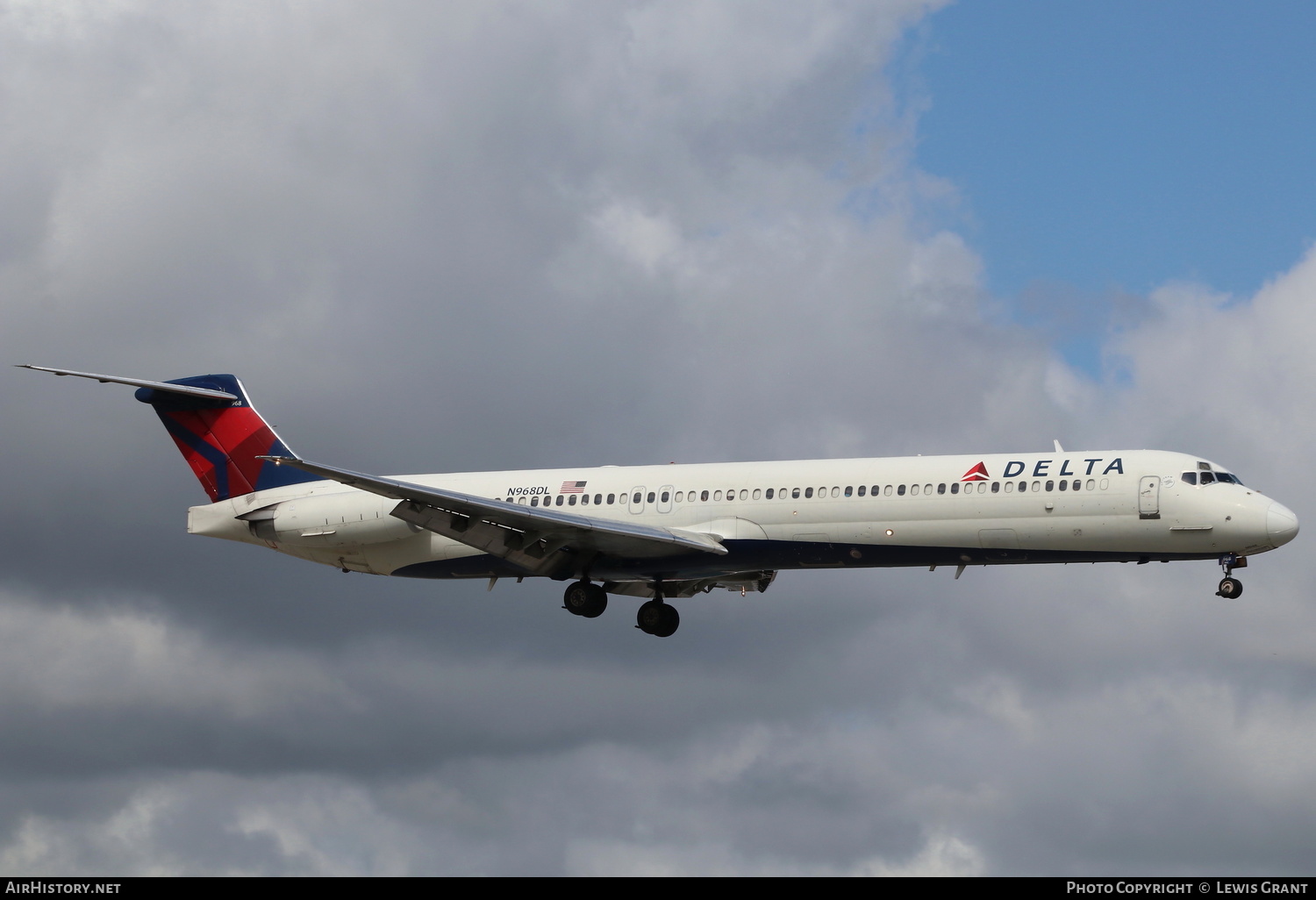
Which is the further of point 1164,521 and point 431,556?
point 431,556

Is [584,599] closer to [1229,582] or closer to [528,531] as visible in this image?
[528,531]

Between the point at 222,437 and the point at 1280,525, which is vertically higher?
the point at 222,437

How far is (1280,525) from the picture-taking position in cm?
3928

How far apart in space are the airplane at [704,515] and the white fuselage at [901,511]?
4 centimetres

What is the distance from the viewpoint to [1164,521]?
39375mm

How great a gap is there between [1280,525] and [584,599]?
688 inches

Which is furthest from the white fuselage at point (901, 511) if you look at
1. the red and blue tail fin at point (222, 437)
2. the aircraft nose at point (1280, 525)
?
the red and blue tail fin at point (222, 437)

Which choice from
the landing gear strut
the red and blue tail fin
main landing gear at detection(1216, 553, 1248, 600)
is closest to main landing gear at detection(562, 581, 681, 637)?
the landing gear strut

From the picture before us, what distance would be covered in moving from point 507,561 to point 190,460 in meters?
10.5

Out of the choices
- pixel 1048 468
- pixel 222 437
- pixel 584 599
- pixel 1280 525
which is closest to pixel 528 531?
pixel 584 599

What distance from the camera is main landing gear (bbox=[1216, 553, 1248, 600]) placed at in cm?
3969
